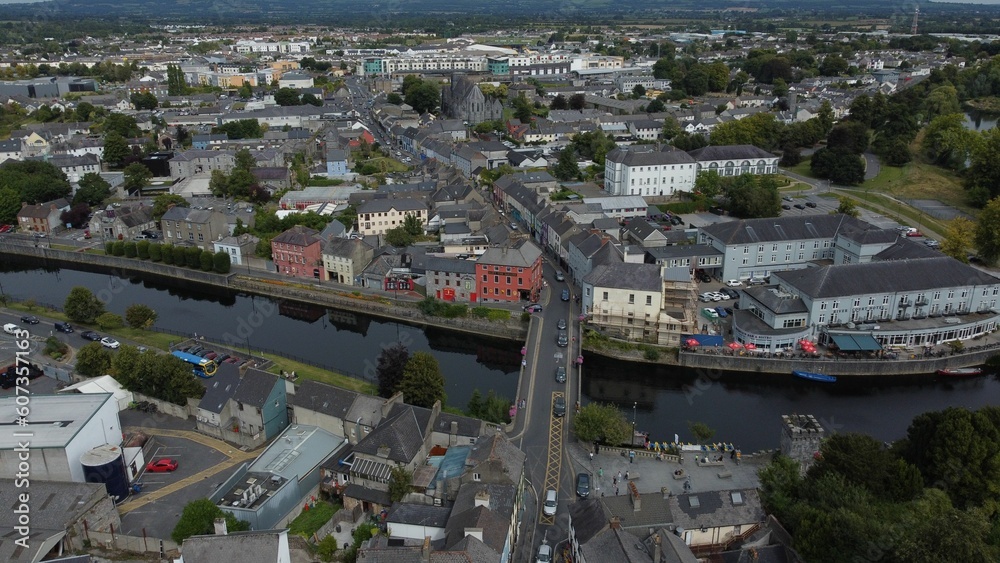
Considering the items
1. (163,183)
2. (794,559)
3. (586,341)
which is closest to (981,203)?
(586,341)

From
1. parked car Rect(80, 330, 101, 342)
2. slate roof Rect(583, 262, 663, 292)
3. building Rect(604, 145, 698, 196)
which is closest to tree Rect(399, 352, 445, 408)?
slate roof Rect(583, 262, 663, 292)

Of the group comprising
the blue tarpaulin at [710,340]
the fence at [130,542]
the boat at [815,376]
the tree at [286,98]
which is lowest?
the fence at [130,542]

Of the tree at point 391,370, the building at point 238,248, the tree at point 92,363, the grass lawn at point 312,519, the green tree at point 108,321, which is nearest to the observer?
the grass lawn at point 312,519

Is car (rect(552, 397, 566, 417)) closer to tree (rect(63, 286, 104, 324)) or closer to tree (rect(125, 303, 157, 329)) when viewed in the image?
tree (rect(125, 303, 157, 329))

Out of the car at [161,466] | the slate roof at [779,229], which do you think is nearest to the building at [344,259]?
the car at [161,466]

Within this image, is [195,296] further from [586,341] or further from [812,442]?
[812,442]

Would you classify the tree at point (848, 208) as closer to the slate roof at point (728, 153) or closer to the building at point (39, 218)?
the slate roof at point (728, 153)
